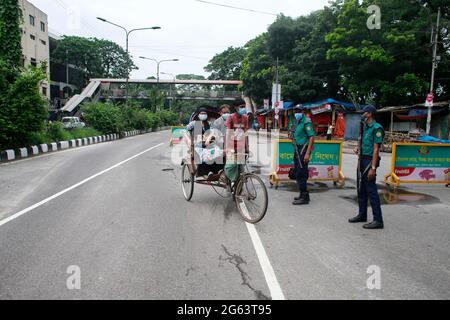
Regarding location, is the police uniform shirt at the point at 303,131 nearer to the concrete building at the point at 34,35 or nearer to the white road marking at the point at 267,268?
the white road marking at the point at 267,268

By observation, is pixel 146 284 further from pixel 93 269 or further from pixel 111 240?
pixel 111 240

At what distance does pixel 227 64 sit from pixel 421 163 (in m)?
77.4

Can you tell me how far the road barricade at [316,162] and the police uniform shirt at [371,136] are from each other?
3.39m

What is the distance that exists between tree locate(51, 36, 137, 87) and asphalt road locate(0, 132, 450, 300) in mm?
58031

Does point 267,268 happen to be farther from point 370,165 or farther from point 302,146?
point 302,146

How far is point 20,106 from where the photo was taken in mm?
14625

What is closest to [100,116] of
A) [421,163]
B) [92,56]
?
[421,163]

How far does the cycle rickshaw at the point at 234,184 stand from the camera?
18.9 feet

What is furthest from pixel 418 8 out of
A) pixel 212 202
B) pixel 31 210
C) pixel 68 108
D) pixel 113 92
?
pixel 113 92

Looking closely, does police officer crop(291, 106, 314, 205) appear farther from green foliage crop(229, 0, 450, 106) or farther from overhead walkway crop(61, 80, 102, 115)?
overhead walkway crop(61, 80, 102, 115)

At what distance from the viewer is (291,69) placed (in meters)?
43.2

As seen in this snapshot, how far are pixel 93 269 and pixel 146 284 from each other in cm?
71

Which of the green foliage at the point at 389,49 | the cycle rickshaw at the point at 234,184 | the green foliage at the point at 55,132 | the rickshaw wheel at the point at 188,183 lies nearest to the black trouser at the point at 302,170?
the cycle rickshaw at the point at 234,184

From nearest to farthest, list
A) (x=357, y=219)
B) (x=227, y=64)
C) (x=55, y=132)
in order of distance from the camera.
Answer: (x=357, y=219)
(x=55, y=132)
(x=227, y=64)
